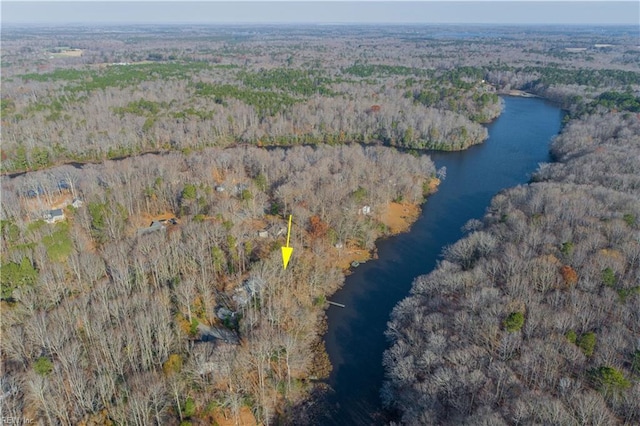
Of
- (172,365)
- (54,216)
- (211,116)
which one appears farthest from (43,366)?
(211,116)

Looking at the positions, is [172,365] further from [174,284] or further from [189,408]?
[174,284]

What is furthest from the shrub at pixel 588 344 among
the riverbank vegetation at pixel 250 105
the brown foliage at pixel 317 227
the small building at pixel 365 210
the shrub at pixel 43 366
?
the riverbank vegetation at pixel 250 105

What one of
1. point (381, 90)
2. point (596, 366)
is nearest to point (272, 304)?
point (596, 366)

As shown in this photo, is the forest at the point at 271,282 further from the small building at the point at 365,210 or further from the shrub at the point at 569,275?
the shrub at the point at 569,275

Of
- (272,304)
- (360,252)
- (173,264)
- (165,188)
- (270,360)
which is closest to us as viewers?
(270,360)

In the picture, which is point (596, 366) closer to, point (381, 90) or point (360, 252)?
point (360, 252)

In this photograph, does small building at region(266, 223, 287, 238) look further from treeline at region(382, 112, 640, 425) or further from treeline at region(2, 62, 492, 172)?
treeline at region(2, 62, 492, 172)

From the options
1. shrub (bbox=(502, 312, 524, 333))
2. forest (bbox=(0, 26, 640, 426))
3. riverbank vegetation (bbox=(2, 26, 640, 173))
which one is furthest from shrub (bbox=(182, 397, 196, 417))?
riverbank vegetation (bbox=(2, 26, 640, 173))
